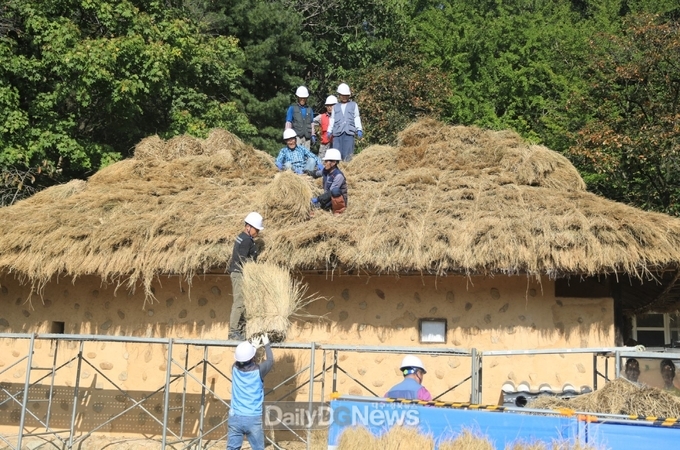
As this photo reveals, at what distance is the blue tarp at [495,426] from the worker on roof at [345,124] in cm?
777

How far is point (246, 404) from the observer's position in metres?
8.77

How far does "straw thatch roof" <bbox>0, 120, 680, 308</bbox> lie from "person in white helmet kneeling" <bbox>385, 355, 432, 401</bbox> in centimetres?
207

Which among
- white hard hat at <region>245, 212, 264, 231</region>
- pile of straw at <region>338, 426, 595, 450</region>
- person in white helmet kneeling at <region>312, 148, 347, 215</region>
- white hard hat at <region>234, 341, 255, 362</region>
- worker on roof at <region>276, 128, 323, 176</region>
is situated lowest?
pile of straw at <region>338, 426, 595, 450</region>

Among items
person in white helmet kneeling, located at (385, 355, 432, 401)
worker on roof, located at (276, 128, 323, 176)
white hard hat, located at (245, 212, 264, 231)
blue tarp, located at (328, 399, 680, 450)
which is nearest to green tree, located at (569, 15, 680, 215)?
worker on roof, located at (276, 128, 323, 176)

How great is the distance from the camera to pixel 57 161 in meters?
18.9

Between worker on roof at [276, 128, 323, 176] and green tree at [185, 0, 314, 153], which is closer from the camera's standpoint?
worker on roof at [276, 128, 323, 176]

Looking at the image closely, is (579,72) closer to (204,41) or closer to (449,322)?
(204,41)

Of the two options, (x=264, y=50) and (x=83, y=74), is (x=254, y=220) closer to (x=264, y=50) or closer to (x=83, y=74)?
(x=83, y=74)

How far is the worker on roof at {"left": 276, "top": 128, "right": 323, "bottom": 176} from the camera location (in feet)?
45.9

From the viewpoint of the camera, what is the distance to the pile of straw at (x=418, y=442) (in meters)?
6.48

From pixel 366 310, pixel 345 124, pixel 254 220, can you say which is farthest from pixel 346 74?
pixel 254 220

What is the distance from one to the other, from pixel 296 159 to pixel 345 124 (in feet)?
3.62

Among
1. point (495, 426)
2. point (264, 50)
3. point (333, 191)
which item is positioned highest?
point (264, 50)

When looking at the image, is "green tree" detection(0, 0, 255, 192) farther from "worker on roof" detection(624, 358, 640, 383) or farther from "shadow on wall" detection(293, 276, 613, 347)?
"worker on roof" detection(624, 358, 640, 383)
